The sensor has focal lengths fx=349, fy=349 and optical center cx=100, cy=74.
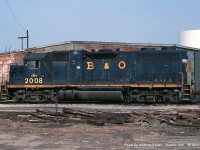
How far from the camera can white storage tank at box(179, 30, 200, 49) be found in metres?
66.5

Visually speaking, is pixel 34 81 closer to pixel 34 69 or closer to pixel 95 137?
pixel 34 69

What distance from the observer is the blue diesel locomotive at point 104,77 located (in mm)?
22484

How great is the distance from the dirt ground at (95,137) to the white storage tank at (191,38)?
5805cm

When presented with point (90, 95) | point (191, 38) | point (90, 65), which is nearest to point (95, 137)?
point (90, 95)

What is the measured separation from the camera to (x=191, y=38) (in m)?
67.4

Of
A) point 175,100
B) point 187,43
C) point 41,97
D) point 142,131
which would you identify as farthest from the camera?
point 187,43

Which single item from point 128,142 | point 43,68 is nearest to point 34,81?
point 43,68

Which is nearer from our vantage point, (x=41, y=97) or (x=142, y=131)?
(x=142, y=131)

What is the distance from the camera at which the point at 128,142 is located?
8344 millimetres

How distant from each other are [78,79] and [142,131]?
13725 mm

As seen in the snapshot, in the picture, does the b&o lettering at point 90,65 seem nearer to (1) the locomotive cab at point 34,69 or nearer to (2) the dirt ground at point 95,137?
(1) the locomotive cab at point 34,69

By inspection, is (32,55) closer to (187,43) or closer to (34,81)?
(34,81)

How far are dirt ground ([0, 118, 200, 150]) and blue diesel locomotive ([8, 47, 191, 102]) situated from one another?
440 inches

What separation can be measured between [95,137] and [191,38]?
2425 inches
